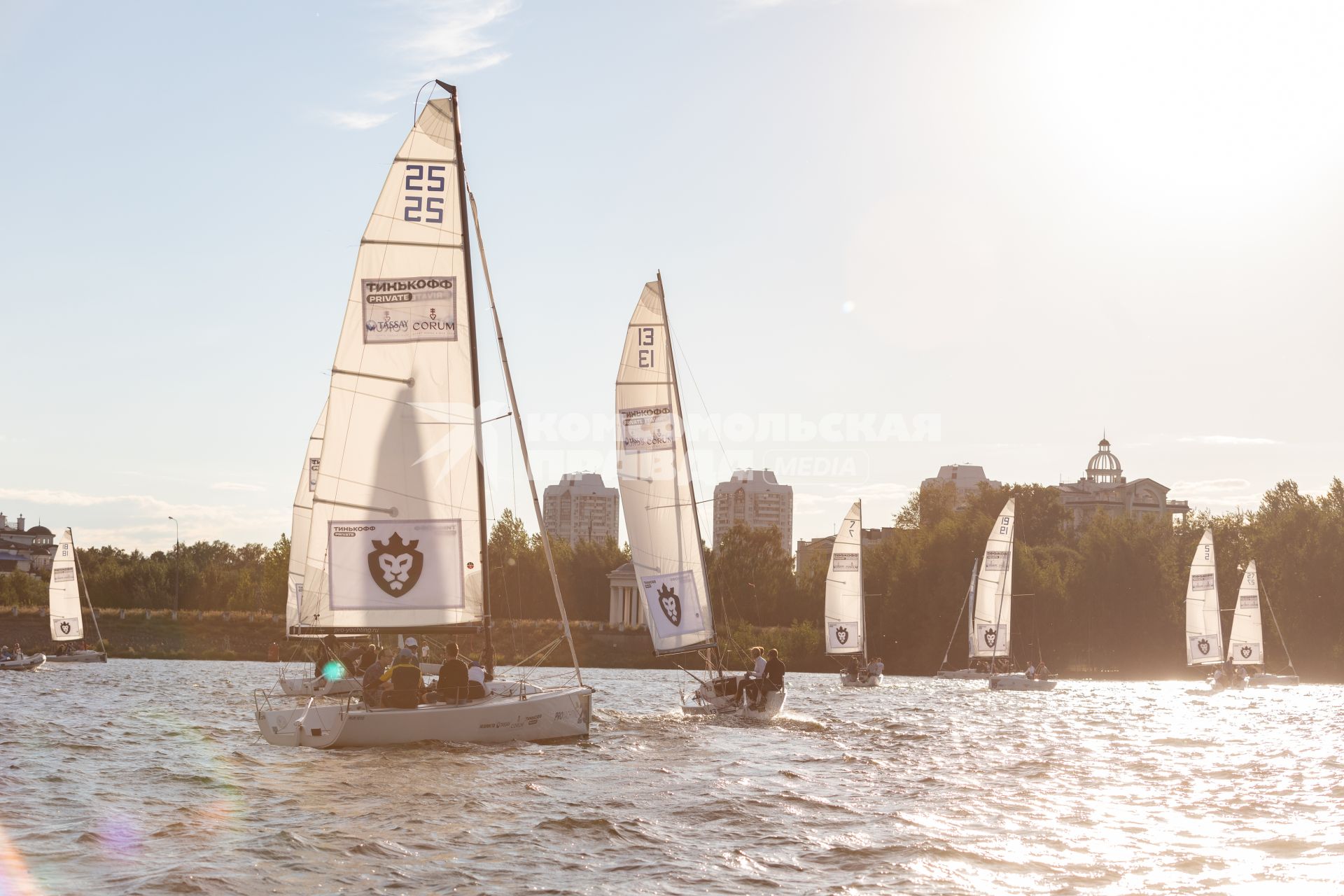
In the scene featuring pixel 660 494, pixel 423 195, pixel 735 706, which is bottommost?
pixel 735 706

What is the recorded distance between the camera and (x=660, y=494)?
1524 inches

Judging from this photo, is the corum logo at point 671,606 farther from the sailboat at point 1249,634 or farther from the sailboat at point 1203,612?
the sailboat at point 1249,634

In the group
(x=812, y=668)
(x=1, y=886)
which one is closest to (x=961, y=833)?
(x=1, y=886)

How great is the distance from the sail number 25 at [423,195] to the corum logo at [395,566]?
6.40 meters

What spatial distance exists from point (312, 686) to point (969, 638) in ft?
187

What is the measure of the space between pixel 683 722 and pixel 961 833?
19511 millimetres

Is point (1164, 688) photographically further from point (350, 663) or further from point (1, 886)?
point (1, 886)

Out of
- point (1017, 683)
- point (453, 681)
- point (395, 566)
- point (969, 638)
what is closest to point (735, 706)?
point (453, 681)

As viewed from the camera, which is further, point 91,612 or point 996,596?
point 91,612

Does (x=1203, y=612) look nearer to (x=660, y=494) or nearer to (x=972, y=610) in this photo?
(x=972, y=610)

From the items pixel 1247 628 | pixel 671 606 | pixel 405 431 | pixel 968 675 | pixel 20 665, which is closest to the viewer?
pixel 405 431

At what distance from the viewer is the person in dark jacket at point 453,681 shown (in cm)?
2561

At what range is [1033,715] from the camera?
45.0 meters

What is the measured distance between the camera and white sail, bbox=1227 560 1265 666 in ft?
269
